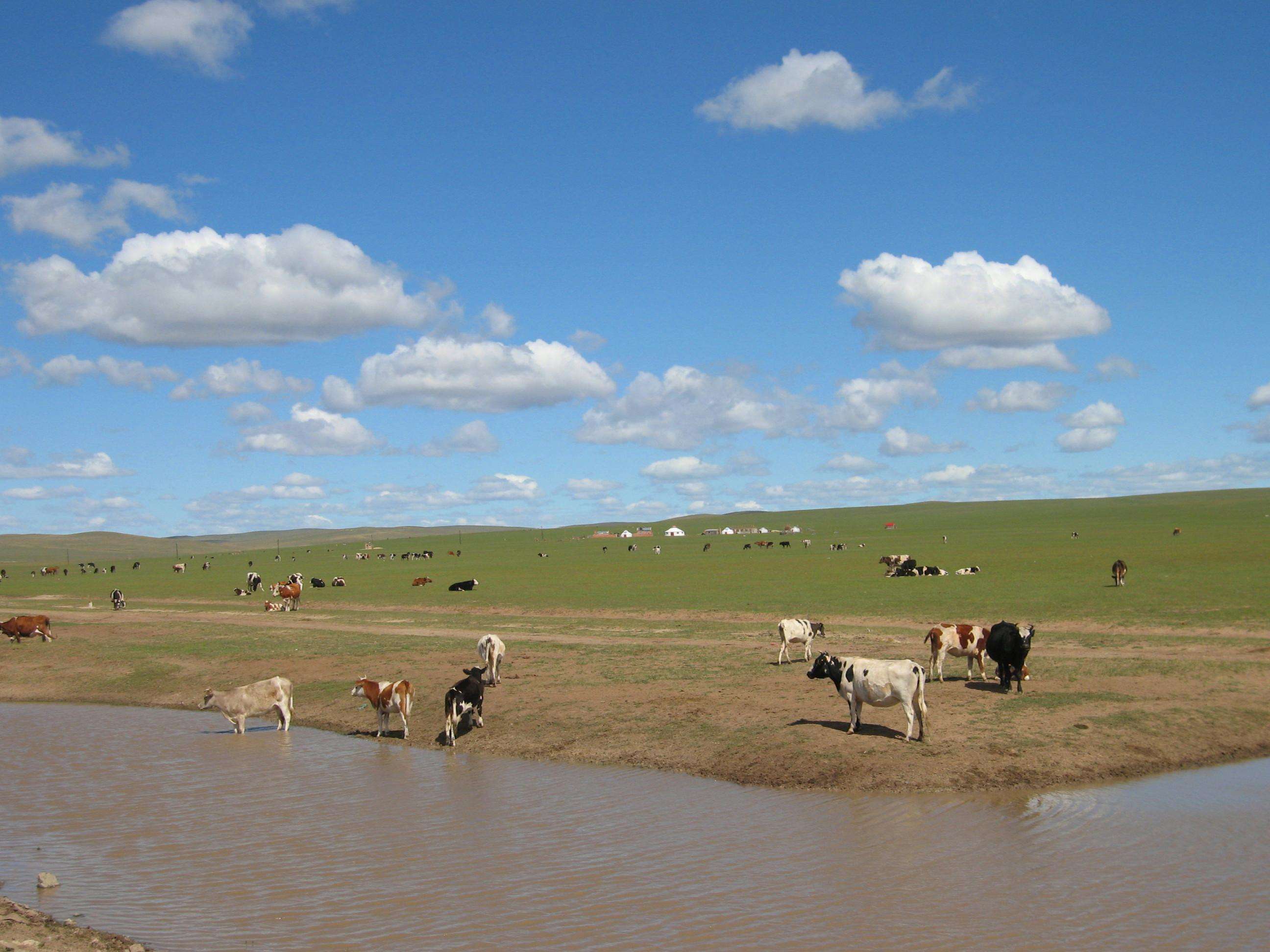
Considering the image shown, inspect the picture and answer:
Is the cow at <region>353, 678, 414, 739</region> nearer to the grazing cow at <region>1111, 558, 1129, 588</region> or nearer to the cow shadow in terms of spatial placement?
the cow shadow

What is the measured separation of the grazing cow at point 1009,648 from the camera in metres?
19.8

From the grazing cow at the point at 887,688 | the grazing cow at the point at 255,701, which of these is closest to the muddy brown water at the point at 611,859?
the grazing cow at the point at 887,688

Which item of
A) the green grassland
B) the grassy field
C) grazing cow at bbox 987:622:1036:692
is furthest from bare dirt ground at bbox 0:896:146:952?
the green grassland

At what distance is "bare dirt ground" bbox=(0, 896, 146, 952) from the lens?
8945 millimetres

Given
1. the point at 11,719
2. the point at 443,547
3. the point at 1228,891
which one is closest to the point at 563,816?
the point at 1228,891

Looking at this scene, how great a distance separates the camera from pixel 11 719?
75.6 feet

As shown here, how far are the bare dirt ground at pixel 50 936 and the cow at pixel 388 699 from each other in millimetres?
9815

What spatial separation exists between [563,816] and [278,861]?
3822 mm

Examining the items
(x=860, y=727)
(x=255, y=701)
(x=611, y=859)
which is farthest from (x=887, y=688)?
(x=255, y=701)

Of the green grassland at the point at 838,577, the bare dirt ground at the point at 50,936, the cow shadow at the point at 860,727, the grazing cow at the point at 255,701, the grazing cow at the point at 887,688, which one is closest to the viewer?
the bare dirt ground at the point at 50,936

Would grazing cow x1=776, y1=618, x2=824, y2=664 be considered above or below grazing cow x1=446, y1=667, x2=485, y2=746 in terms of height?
above

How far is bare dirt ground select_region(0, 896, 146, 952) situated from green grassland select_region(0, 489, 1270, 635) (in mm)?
29158

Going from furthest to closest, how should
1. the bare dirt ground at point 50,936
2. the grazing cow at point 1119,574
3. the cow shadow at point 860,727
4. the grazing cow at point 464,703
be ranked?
the grazing cow at point 1119,574, the grazing cow at point 464,703, the cow shadow at point 860,727, the bare dirt ground at point 50,936

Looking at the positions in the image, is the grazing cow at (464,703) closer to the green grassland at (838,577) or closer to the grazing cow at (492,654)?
the grazing cow at (492,654)
